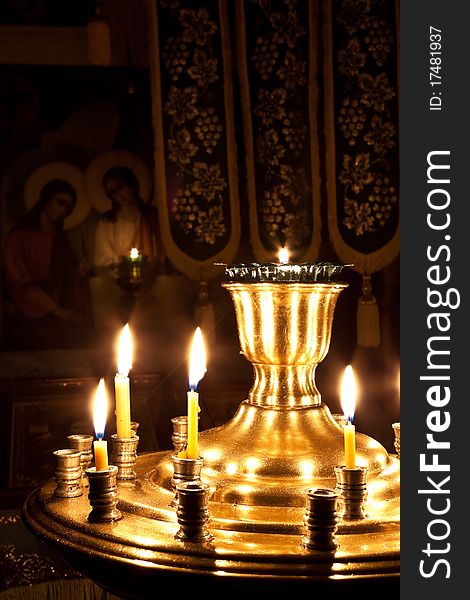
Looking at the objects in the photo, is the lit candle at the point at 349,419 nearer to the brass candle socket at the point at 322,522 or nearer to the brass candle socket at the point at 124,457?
the brass candle socket at the point at 322,522

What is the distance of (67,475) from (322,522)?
0.44m

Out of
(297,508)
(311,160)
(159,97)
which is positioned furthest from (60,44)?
(297,508)

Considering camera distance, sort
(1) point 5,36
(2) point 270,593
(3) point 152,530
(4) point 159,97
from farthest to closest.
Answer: (1) point 5,36, (4) point 159,97, (3) point 152,530, (2) point 270,593

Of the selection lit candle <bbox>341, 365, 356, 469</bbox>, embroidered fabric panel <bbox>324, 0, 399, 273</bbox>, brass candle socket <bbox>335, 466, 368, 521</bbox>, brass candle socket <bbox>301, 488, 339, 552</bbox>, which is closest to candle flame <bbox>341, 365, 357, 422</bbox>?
lit candle <bbox>341, 365, 356, 469</bbox>

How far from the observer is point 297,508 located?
1.09 metres

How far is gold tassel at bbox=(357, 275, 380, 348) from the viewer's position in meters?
3.87

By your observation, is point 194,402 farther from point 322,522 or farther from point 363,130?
point 363,130

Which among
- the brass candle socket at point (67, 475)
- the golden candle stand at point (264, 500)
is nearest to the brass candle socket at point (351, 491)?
the golden candle stand at point (264, 500)

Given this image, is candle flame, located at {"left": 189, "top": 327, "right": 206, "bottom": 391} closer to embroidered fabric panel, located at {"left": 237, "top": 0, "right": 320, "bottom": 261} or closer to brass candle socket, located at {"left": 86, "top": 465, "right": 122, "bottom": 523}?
brass candle socket, located at {"left": 86, "top": 465, "right": 122, "bottom": 523}

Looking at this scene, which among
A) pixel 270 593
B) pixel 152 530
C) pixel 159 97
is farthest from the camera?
pixel 159 97

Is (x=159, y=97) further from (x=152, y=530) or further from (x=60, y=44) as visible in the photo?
(x=152, y=530)

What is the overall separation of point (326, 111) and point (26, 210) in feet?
4.98

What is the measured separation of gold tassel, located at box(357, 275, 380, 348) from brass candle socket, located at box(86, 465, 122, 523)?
2.86m

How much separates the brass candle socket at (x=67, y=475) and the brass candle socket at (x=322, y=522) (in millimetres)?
420
